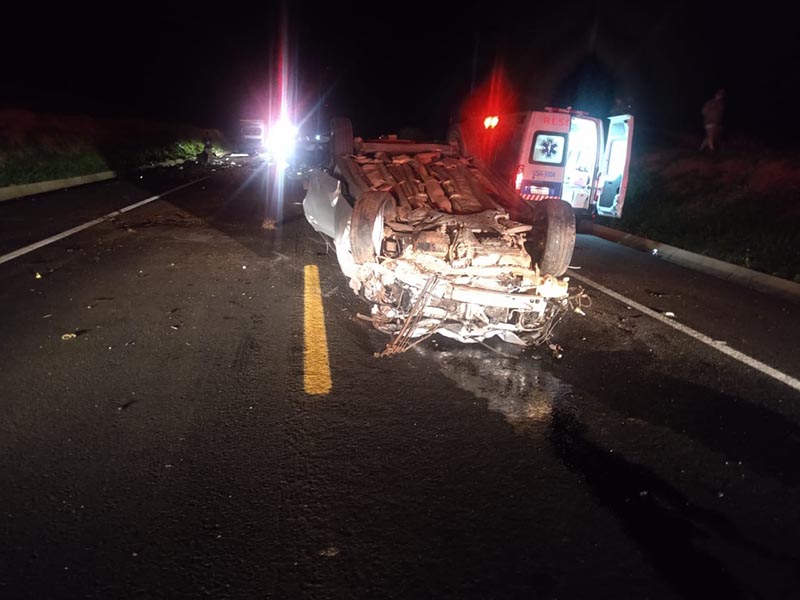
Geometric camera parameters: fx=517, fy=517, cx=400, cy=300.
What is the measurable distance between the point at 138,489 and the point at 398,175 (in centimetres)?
457

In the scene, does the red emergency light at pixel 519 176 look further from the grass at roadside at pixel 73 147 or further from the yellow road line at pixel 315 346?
the grass at roadside at pixel 73 147

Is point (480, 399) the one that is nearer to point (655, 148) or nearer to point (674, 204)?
point (674, 204)

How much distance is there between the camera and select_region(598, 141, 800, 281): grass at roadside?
29.7ft

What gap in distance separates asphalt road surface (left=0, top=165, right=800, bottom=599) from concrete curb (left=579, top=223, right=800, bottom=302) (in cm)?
175

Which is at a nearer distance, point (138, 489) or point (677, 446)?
point (138, 489)

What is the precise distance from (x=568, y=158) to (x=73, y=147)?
1894 centimetres

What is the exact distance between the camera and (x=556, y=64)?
32875 mm

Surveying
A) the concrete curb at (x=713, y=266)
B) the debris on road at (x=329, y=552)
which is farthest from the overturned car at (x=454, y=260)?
the concrete curb at (x=713, y=266)

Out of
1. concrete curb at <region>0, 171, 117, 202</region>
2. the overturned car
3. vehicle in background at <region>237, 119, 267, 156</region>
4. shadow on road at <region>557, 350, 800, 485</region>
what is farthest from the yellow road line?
vehicle in background at <region>237, 119, 267, 156</region>

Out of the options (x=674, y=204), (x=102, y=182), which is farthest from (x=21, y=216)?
(x=674, y=204)

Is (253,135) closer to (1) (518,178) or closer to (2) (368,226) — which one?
(1) (518,178)

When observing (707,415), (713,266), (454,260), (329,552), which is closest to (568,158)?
(713,266)

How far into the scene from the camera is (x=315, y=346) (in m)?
4.76

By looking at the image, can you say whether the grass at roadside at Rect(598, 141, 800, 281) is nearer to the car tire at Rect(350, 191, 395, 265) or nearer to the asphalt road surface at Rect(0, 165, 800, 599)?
the asphalt road surface at Rect(0, 165, 800, 599)
